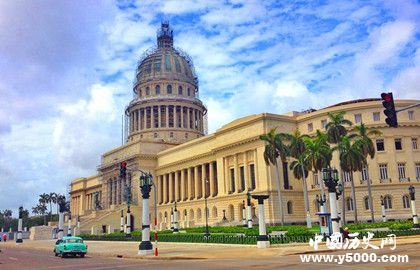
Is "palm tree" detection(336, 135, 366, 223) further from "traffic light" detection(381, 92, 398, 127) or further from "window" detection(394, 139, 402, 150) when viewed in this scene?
"traffic light" detection(381, 92, 398, 127)

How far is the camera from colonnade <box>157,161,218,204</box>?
9194 cm

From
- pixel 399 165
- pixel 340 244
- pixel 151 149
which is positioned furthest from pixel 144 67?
pixel 340 244

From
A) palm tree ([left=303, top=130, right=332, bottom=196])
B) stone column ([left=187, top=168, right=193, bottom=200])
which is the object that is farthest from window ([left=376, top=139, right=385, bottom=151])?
stone column ([left=187, top=168, right=193, bottom=200])

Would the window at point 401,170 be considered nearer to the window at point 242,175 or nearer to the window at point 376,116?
the window at point 376,116

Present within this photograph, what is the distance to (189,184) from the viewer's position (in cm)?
9869

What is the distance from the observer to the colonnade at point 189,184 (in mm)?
91938

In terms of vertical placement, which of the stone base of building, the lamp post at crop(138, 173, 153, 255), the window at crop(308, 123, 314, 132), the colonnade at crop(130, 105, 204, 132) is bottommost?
the stone base of building

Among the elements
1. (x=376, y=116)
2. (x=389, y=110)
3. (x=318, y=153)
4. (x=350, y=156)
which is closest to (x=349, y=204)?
(x=376, y=116)

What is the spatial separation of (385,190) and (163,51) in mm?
85021

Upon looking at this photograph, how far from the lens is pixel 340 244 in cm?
3378

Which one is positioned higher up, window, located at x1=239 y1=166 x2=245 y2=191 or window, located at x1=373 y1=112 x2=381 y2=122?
window, located at x1=373 y1=112 x2=381 y2=122

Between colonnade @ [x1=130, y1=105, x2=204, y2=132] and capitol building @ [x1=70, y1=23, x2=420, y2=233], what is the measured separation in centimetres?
29

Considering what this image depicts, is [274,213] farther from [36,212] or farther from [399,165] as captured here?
[36,212]

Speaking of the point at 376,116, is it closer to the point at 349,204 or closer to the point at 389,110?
the point at 349,204
